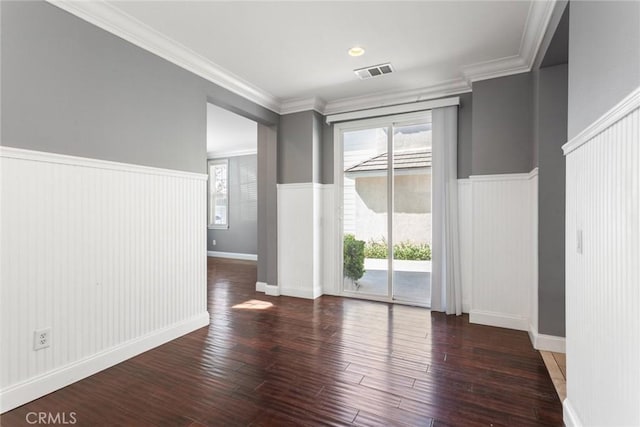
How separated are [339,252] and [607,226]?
11.1ft

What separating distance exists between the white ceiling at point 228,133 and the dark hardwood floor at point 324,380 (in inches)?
128

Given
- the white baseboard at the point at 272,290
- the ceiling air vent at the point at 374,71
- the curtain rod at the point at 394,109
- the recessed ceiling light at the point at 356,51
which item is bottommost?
the white baseboard at the point at 272,290

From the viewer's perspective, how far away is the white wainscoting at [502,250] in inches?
123

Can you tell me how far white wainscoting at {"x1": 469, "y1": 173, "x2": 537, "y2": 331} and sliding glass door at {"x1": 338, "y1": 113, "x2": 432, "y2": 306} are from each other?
27.8 inches

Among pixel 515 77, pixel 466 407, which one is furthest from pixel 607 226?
pixel 515 77

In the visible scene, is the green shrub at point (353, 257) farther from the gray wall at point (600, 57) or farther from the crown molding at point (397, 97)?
the gray wall at point (600, 57)

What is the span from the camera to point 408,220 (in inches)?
162

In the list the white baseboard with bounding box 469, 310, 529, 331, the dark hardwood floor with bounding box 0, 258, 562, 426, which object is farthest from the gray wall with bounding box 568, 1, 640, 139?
the white baseboard with bounding box 469, 310, 529, 331

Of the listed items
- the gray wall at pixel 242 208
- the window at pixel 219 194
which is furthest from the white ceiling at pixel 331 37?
the window at pixel 219 194

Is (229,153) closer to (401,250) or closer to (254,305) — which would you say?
(254,305)

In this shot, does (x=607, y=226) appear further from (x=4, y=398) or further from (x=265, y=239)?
(x=265, y=239)

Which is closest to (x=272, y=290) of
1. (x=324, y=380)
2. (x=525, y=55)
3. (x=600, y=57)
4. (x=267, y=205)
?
(x=267, y=205)

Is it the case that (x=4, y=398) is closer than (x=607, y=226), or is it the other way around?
(x=607, y=226)

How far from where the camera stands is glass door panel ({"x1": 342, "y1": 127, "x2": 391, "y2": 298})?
4270 mm
